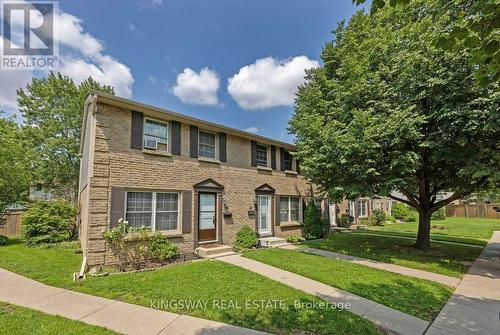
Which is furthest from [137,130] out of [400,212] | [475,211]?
[475,211]

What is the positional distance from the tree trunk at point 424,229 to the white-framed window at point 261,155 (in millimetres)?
7594

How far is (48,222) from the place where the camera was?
1202cm

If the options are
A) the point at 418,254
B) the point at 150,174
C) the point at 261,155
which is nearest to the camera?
the point at 150,174

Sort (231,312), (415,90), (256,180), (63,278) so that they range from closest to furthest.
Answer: (231,312), (63,278), (415,90), (256,180)

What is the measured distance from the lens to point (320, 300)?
517 centimetres

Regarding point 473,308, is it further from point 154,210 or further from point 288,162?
point 288,162

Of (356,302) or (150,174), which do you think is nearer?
(356,302)

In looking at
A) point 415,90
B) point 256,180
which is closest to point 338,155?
point 415,90

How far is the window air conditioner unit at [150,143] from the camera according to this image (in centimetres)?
906

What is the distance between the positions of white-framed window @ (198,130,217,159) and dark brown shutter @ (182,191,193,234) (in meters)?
1.94

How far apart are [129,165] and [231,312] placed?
243 inches

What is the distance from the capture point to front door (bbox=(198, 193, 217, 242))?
403 inches

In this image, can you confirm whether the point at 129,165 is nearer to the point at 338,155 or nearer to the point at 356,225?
the point at 338,155

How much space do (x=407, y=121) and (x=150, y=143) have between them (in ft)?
29.1
